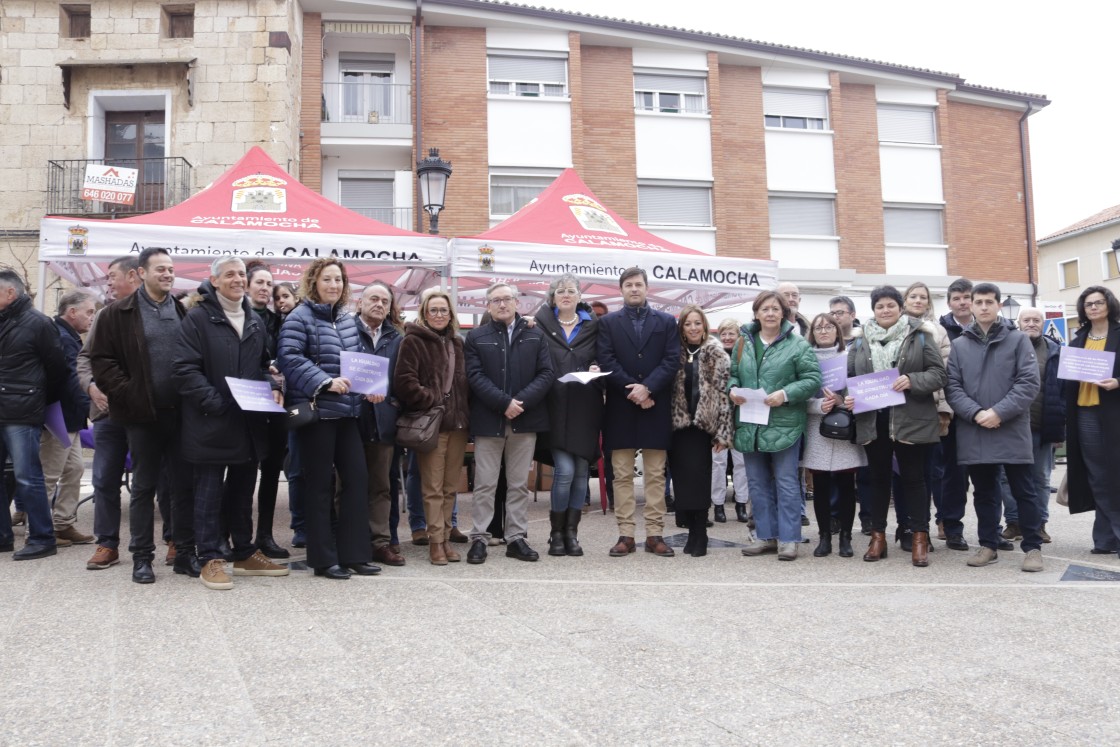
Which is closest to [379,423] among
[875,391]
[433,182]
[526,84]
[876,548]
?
[875,391]

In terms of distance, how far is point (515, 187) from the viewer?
21.5 metres

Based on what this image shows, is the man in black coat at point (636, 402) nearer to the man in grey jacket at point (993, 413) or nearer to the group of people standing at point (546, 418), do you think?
the group of people standing at point (546, 418)

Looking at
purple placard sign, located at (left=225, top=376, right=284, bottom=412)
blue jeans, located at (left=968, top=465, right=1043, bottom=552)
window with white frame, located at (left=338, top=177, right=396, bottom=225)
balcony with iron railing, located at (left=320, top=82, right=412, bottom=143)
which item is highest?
balcony with iron railing, located at (left=320, top=82, right=412, bottom=143)

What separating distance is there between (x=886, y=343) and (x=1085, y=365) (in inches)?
52.5

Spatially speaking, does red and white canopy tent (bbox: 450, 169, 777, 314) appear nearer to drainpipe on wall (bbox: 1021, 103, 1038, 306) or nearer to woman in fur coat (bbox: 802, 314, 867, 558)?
woman in fur coat (bbox: 802, 314, 867, 558)

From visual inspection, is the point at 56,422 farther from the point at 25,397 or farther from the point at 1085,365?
the point at 1085,365

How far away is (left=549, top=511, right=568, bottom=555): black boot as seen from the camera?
19.7 ft

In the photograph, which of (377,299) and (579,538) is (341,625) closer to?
(377,299)

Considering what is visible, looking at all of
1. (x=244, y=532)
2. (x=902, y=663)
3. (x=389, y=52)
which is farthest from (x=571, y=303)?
(x=389, y=52)

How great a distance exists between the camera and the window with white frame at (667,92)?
2267cm

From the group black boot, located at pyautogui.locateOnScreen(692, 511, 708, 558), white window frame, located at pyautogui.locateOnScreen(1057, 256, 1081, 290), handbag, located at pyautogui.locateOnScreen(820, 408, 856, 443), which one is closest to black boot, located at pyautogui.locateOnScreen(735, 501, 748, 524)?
black boot, located at pyautogui.locateOnScreen(692, 511, 708, 558)

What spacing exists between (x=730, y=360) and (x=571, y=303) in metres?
1.22

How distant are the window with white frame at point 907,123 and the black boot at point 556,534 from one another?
71.1ft

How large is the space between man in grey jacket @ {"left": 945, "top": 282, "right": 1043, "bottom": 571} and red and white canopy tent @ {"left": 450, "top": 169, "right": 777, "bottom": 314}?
352 centimetres
